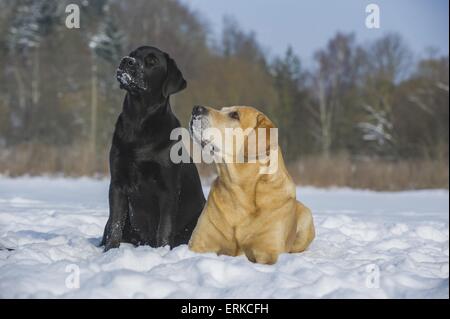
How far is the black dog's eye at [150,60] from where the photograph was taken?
447cm

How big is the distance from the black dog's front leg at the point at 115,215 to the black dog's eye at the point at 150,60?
1.02 metres

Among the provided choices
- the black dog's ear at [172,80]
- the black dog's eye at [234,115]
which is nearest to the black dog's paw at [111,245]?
the black dog's ear at [172,80]

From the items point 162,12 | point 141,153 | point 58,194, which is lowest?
point 58,194

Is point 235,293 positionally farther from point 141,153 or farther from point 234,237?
point 141,153

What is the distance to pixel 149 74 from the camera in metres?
4.43

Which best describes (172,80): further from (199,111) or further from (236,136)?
(236,136)

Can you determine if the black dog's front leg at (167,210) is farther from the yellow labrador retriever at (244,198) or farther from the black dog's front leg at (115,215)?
the yellow labrador retriever at (244,198)

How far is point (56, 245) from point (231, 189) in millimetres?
1503

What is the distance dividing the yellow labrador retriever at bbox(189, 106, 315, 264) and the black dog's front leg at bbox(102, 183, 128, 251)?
0.72 metres

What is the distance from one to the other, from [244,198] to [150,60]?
1.45 metres

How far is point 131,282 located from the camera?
2.85 meters

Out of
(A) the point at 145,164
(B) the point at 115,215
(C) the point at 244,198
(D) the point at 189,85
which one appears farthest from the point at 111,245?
(D) the point at 189,85
